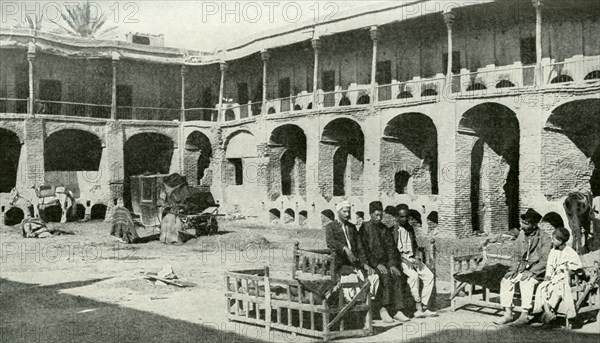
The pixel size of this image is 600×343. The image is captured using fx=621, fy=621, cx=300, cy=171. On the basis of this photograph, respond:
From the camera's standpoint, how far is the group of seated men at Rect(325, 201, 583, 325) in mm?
8516

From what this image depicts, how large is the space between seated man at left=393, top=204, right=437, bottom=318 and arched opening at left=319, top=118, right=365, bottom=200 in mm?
17023

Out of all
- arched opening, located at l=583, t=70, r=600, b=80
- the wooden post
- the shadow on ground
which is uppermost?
the wooden post

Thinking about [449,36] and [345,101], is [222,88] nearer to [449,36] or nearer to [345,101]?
[345,101]

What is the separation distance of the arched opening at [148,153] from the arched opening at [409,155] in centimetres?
1314

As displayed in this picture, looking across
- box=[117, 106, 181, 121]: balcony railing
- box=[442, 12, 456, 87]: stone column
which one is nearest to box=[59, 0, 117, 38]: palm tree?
box=[117, 106, 181, 121]: balcony railing

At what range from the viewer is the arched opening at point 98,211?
29.3 m

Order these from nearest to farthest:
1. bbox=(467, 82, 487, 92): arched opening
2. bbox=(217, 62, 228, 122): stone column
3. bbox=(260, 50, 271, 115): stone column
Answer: bbox=(467, 82, 487, 92): arched opening < bbox=(260, 50, 271, 115): stone column < bbox=(217, 62, 228, 122): stone column

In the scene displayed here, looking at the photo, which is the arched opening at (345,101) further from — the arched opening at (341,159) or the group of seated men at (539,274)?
the group of seated men at (539,274)

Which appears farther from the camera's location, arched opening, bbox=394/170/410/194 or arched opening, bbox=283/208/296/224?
arched opening, bbox=283/208/296/224

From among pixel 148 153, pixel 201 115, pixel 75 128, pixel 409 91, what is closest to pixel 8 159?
pixel 75 128

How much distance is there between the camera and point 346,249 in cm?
914

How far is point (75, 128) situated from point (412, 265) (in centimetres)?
2358

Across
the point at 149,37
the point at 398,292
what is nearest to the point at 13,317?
the point at 398,292

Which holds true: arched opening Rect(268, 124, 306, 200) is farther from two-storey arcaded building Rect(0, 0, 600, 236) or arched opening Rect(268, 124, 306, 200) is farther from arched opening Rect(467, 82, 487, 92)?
arched opening Rect(467, 82, 487, 92)
